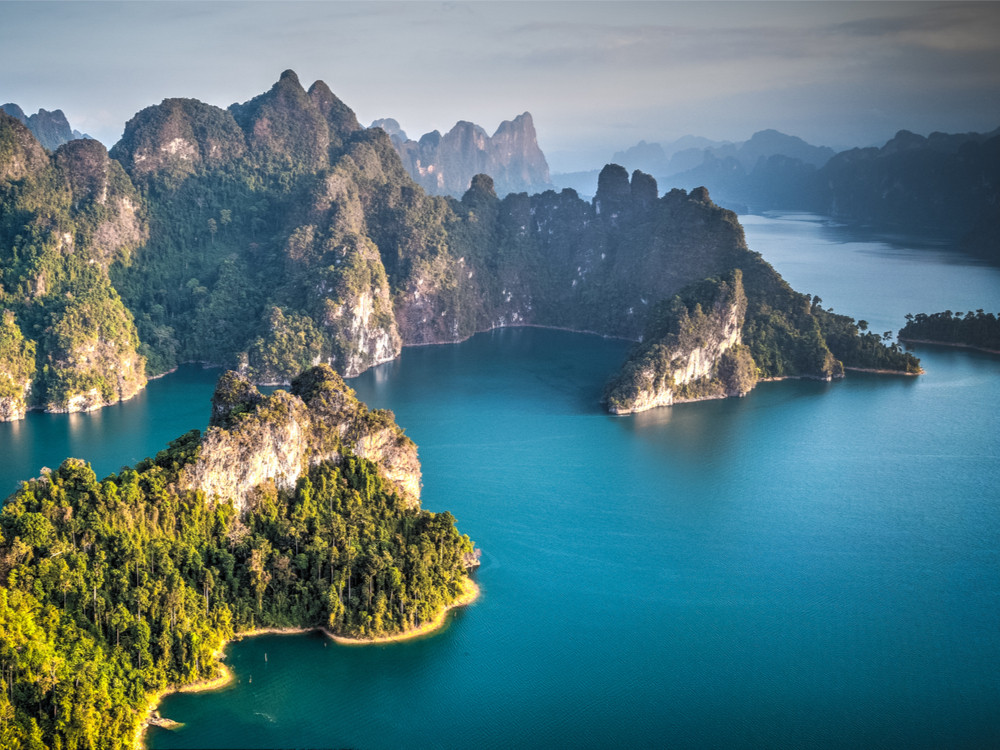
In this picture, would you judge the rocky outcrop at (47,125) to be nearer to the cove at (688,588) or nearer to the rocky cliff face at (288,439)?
the cove at (688,588)

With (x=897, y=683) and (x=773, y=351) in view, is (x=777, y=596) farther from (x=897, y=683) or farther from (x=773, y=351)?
(x=773, y=351)

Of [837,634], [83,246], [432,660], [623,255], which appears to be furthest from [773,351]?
[83,246]

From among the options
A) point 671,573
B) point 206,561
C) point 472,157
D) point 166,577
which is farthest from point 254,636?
point 472,157

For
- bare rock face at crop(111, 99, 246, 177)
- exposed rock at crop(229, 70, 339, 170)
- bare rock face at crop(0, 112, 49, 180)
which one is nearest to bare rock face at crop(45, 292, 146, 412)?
bare rock face at crop(0, 112, 49, 180)

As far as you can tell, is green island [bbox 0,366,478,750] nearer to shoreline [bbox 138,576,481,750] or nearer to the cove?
shoreline [bbox 138,576,481,750]

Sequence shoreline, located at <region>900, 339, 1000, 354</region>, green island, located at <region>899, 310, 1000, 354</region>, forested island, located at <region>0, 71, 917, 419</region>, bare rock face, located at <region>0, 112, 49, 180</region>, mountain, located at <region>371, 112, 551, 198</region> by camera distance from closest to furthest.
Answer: forested island, located at <region>0, 71, 917, 419</region> → bare rock face, located at <region>0, 112, 49, 180</region> → green island, located at <region>899, 310, 1000, 354</region> → shoreline, located at <region>900, 339, 1000, 354</region> → mountain, located at <region>371, 112, 551, 198</region>
